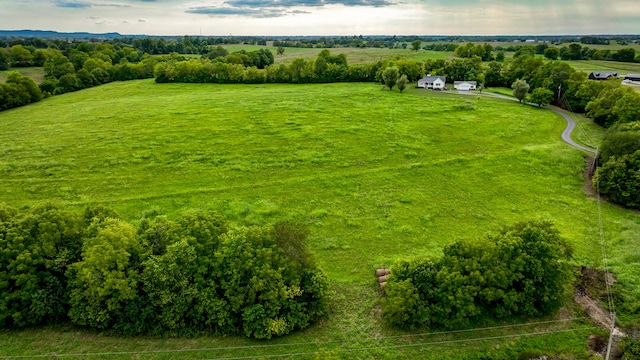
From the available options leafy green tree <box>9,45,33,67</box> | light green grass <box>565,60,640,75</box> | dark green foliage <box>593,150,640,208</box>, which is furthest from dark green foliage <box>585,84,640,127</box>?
leafy green tree <box>9,45,33,67</box>

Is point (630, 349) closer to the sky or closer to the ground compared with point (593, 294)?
closer to the sky

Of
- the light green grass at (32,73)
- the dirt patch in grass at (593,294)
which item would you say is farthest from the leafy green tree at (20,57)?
the dirt patch in grass at (593,294)

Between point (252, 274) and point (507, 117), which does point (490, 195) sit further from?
point (507, 117)

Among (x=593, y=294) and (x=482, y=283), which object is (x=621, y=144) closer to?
(x=593, y=294)

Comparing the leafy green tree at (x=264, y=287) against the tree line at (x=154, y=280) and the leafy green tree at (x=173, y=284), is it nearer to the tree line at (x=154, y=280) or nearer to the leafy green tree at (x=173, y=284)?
the tree line at (x=154, y=280)

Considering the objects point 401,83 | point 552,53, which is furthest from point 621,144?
point 552,53

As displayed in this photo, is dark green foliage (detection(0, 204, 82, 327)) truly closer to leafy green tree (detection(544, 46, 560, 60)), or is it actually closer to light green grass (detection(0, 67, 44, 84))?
light green grass (detection(0, 67, 44, 84))
